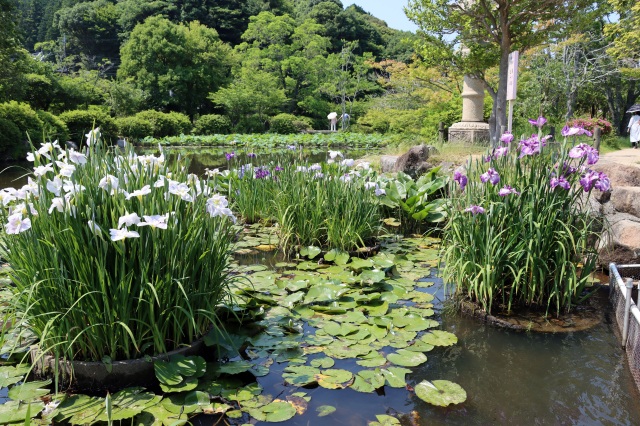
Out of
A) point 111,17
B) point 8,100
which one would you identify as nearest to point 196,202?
point 8,100

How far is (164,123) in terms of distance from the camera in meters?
23.1

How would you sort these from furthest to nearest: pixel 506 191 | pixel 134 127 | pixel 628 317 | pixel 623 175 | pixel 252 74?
pixel 252 74
pixel 134 127
pixel 623 175
pixel 506 191
pixel 628 317

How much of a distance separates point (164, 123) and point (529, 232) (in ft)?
73.6

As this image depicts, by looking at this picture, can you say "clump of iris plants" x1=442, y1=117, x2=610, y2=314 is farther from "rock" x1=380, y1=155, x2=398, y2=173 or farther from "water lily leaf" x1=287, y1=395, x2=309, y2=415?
"rock" x1=380, y1=155, x2=398, y2=173

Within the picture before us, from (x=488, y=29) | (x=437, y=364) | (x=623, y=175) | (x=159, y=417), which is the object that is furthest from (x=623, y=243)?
(x=488, y=29)

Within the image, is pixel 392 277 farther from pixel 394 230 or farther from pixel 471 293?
pixel 394 230

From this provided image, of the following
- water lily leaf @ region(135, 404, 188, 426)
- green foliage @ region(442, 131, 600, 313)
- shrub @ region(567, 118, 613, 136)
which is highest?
shrub @ region(567, 118, 613, 136)

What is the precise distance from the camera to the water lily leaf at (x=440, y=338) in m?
2.57

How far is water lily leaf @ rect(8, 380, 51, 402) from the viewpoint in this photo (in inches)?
74.7

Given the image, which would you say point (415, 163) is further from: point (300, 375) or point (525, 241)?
point (300, 375)

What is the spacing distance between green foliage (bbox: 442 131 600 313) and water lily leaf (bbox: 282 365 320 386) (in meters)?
1.19

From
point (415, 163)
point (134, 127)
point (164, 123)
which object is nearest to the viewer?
point (415, 163)

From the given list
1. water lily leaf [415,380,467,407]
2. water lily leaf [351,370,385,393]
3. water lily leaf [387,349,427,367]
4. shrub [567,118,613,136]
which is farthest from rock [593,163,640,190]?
shrub [567,118,613,136]

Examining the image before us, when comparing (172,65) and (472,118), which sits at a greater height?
(172,65)
